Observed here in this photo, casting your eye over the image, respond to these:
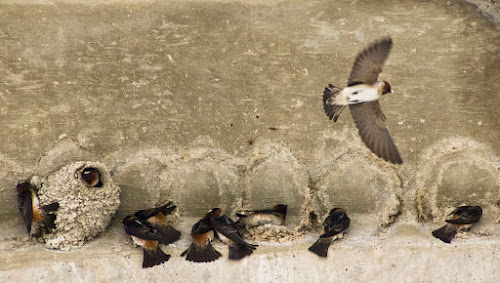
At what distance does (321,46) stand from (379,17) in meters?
0.54

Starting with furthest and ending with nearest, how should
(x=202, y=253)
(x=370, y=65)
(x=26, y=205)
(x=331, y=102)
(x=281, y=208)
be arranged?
1. (x=281, y=208)
2. (x=26, y=205)
3. (x=202, y=253)
4. (x=331, y=102)
5. (x=370, y=65)

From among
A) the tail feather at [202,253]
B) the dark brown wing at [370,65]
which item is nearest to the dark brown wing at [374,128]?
the dark brown wing at [370,65]

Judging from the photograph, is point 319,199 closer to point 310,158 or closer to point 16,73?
point 310,158

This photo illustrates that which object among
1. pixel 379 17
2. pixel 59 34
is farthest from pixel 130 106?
pixel 379 17

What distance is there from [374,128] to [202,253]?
1675mm

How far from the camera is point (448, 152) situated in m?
5.71

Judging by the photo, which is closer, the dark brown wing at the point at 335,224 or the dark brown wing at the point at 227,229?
the dark brown wing at the point at 227,229

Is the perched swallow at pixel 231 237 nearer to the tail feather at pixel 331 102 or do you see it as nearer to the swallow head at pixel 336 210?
the swallow head at pixel 336 210

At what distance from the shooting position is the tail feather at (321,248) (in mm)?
5273

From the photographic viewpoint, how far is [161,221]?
17.9 ft

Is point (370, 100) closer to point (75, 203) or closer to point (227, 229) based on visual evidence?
point (227, 229)

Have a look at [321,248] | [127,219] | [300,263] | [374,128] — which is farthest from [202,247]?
[374,128]

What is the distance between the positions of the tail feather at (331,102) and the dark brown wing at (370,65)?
320 millimetres

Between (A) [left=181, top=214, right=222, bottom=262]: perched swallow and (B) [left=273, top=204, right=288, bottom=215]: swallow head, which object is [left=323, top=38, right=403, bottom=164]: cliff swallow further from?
(A) [left=181, top=214, right=222, bottom=262]: perched swallow
